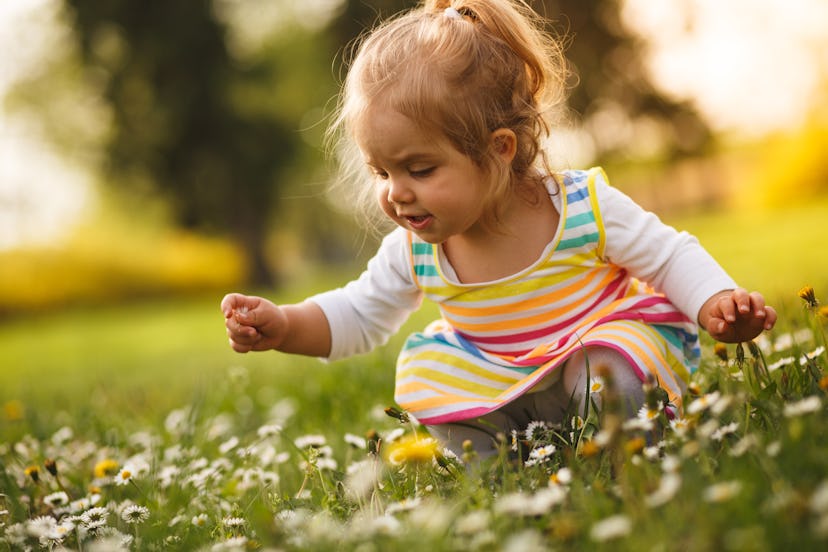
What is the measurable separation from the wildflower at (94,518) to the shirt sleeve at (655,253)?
1426mm

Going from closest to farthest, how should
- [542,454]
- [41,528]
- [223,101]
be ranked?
[542,454] → [41,528] → [223,101]

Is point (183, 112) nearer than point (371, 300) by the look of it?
No

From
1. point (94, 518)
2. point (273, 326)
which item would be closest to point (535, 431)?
point (273, 326)

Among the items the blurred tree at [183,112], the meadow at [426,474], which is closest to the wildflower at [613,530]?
the meadow at [426,474]

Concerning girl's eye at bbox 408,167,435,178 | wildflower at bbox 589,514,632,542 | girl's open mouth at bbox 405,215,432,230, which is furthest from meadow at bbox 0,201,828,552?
girl's eye at bbox 408,167,435,178

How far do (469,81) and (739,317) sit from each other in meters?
0.88

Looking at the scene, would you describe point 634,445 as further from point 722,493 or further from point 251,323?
point 251,323

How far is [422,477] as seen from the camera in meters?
1.94

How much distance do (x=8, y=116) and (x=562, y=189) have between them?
25.9 m

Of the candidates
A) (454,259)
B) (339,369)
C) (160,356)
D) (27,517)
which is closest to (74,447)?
(27,517)

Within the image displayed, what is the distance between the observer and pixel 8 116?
2467 cm

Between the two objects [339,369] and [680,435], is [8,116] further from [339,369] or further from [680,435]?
[680,435]

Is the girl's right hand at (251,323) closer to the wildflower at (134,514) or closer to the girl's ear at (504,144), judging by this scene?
the wildflower at (134,514)

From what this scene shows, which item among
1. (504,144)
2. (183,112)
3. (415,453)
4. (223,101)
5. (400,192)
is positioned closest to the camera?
(415,453)
